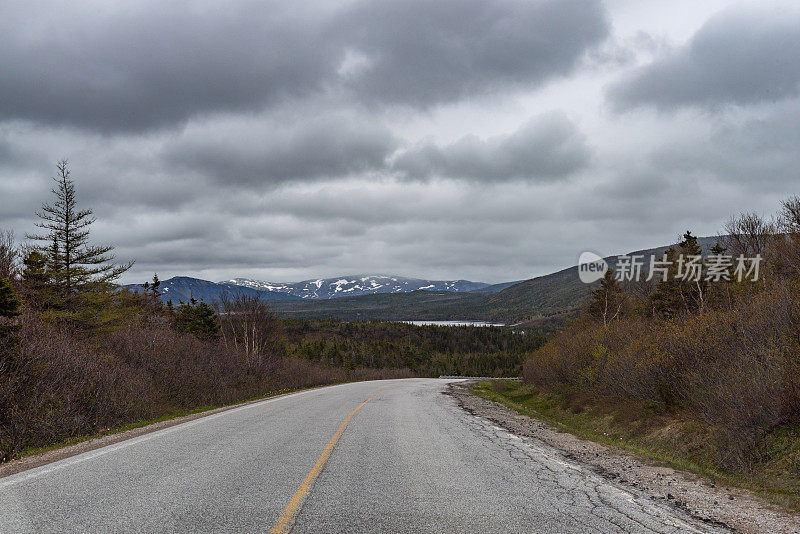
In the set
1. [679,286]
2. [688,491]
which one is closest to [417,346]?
[679,286]

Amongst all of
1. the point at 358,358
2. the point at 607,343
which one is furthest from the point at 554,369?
the point at 358,358

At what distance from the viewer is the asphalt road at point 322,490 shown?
16.9 feet

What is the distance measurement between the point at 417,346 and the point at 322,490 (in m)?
158

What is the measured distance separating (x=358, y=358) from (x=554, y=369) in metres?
106

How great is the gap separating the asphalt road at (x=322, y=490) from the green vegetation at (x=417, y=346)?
86616 mm

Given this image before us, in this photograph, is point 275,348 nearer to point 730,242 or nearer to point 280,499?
point 730,242

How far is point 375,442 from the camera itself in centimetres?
1008

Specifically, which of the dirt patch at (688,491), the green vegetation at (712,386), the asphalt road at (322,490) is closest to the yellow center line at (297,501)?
the asphalt road at (322,490)

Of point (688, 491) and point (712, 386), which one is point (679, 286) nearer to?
point (712, 386)

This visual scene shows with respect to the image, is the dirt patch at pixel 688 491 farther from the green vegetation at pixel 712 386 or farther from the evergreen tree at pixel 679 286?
the evergreen tree at pixel 679 286

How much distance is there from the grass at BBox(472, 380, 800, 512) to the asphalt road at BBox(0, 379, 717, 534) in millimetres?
2664

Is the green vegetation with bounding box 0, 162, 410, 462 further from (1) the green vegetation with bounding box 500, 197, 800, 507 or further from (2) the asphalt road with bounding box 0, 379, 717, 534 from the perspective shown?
(1) the green vegetation with bounding box 500, 197, 800, 507

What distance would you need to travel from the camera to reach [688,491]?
722cm

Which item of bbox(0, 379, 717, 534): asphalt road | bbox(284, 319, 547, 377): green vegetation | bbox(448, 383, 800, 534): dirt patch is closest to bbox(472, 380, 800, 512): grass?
bbox(448, 383, 800, 534): dirt patch
